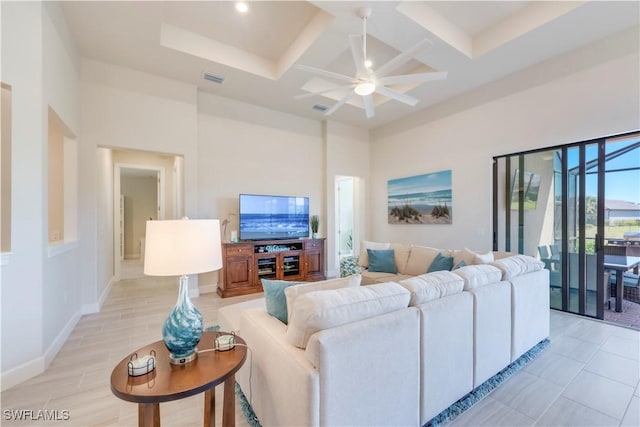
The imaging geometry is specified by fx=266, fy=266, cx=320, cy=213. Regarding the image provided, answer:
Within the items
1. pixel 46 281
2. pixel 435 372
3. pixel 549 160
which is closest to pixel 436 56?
pixel 549 160

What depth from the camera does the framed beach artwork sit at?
5.08 metres

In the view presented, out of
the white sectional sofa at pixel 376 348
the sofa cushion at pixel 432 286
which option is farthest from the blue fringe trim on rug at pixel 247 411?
the sofa cushion at pixel 432 286

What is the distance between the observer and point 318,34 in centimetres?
329

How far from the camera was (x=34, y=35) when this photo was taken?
7.90 ft

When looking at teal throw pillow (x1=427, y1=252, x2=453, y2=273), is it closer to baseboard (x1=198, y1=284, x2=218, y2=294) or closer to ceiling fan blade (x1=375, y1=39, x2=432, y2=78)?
ceiling fan blade (x1=375, y1=39, x2=432, y2=78)

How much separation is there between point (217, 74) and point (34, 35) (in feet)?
6.88

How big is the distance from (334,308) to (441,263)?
248 centimetres

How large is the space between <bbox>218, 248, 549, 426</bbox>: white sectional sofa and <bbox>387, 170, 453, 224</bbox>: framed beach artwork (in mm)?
3039

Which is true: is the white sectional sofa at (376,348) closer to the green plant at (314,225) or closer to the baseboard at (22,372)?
the baseboard at (22,372)

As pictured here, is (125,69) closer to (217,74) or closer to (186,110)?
(186,110)

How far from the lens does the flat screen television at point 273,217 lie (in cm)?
486

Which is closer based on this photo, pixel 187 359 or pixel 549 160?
pixel 187 359

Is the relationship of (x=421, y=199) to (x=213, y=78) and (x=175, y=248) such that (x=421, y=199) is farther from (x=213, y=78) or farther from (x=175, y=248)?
(x=175, y=248)

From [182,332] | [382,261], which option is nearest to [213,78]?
[382,261]
